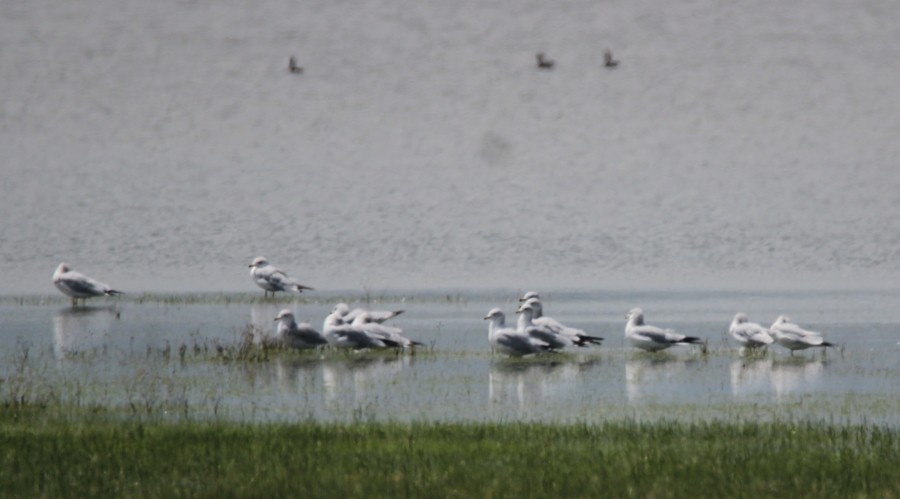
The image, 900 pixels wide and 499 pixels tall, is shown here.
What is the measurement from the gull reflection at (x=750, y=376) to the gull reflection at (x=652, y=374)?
0.71 meters

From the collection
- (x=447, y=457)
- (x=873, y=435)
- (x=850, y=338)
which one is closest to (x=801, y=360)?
(x=850, y=338)

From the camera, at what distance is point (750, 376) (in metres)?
21.5

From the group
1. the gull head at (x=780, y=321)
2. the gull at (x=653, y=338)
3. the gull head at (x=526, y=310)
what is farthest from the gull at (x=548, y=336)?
the gull head at (x=780, y=321)

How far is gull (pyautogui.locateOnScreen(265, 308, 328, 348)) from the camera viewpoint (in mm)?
24609

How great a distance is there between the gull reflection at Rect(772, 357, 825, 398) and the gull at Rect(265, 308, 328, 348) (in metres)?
6.77

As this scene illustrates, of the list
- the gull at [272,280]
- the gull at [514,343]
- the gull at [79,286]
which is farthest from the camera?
the gull at [272,280]

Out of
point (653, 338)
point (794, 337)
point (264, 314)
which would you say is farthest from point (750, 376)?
point (264, 314)

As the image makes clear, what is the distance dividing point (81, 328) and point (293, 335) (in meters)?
6.72

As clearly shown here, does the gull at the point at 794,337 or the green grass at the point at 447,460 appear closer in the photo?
the green grass at the point at 447,460

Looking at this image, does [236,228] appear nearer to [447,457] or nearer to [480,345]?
[480,345]

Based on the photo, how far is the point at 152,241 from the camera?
55125 millimetres

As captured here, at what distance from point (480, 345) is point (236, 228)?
3360 centimetres

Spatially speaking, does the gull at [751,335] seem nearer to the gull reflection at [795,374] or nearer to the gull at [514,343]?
the gull reflection at [795,374]

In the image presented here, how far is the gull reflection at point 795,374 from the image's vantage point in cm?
2017
